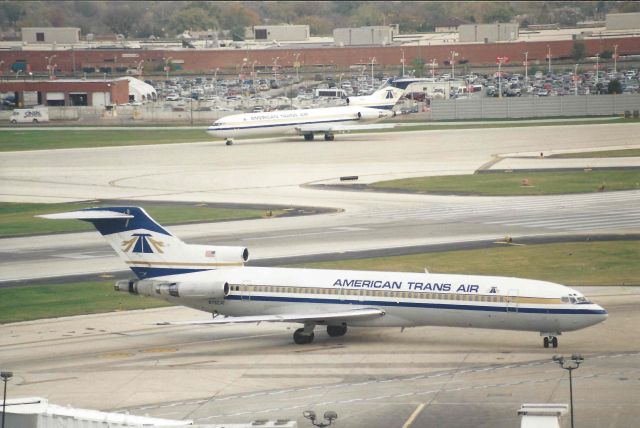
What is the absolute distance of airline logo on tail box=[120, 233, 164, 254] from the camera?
181ft

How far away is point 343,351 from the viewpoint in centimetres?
5166

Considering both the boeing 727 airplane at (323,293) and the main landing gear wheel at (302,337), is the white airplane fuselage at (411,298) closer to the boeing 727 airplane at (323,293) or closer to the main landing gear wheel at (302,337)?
the boeing 727 airplane at (323,293)

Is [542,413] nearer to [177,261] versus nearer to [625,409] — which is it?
[625,409]

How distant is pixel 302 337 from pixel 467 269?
18551mm

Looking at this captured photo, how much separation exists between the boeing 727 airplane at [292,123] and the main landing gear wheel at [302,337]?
9115 centimetres

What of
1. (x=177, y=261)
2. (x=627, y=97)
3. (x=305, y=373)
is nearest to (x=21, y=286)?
(x=177, y=261)

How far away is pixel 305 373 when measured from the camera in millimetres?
48219

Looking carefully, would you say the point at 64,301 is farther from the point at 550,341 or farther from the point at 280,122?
the point at 280,122

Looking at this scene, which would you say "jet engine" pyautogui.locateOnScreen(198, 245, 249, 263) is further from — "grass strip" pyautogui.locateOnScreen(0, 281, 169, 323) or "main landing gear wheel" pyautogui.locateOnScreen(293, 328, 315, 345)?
"grass strip" pyautogui.locateOnScreen(0, 281, 169, 323)

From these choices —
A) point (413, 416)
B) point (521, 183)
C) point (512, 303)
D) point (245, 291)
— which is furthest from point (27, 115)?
point (413, 416)

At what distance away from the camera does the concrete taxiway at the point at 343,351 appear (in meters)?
43.6

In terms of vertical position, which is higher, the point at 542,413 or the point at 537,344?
the point at 542,413

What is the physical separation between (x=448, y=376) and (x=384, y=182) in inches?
2457

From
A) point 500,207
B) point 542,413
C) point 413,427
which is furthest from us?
point 500,207
